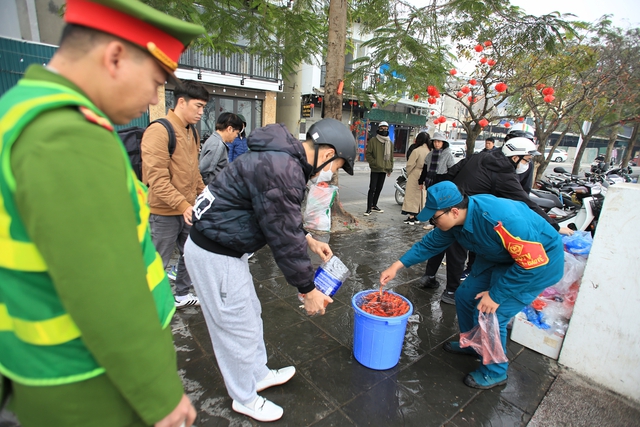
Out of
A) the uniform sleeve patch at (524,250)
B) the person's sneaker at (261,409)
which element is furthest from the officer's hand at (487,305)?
the person's sneaker at (261,409)

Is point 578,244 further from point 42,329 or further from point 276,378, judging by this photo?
point 42,329

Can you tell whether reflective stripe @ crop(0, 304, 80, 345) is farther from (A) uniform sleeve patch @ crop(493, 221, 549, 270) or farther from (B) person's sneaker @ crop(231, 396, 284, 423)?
(A) uniform sleeve patch @ crop(493, 221, 549, 270)

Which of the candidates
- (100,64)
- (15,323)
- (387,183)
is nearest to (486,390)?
(15,323)

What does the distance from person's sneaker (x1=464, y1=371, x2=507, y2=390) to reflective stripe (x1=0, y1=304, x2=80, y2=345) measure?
99.4 inches

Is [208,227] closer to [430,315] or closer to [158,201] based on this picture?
[158,201]

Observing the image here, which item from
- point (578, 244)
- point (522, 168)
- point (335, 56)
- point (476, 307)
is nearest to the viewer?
point (476, 307)

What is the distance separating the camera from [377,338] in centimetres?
245

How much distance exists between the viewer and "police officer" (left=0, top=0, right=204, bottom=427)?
68cm

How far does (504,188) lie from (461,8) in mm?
3863

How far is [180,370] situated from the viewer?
2.45 meters

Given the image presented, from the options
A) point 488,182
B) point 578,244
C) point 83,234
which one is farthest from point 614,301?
point 83,234

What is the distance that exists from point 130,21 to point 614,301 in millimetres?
3142

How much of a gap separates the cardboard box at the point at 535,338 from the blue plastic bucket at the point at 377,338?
4.07 feet

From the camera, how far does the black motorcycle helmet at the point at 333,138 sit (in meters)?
1.85
